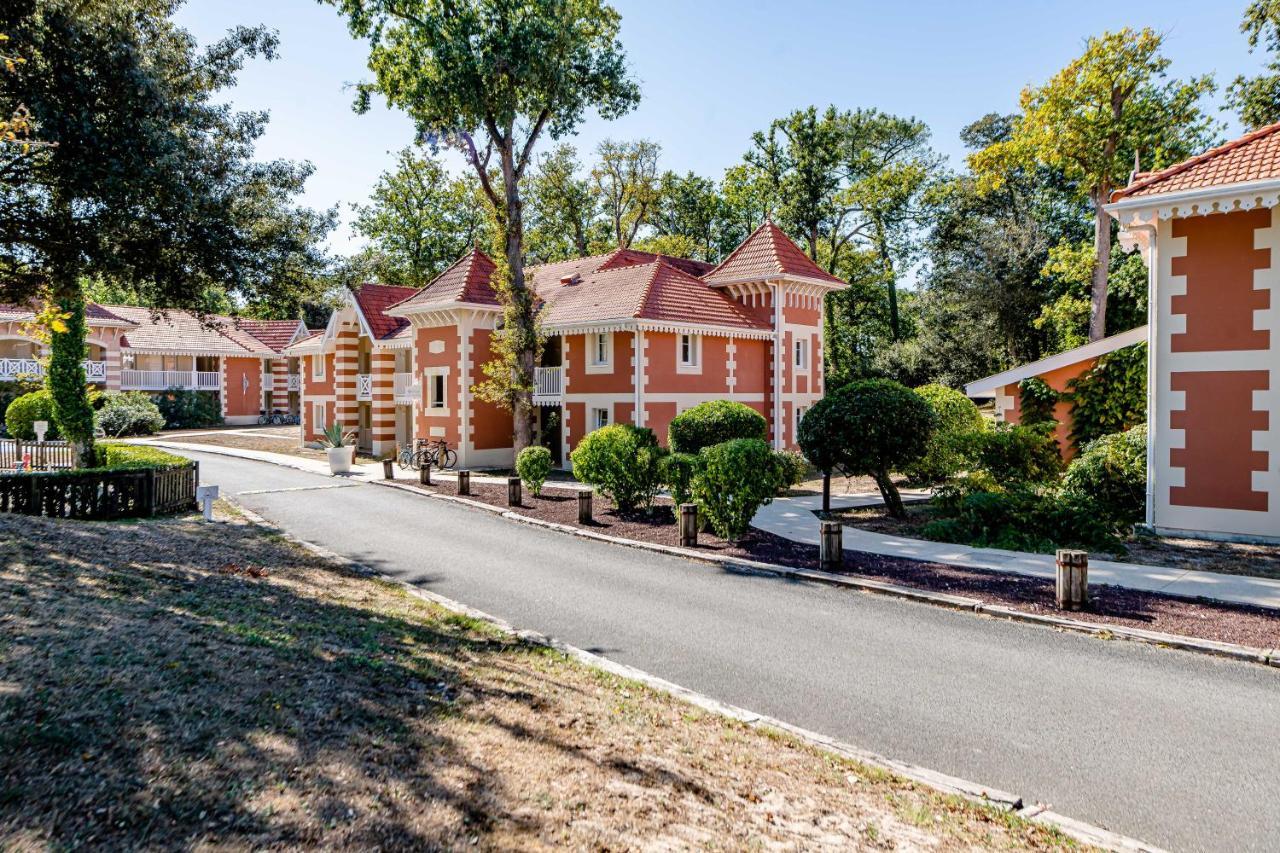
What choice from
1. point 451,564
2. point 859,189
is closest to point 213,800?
point 451,564

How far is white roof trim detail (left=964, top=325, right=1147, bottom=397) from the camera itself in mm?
18516

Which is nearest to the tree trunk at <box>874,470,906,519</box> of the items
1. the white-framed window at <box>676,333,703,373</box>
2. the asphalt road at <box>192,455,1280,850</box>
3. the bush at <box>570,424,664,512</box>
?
the bush at <box>570,424,664,512</box>

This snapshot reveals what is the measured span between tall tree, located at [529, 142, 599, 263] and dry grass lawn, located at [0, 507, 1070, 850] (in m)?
44.7

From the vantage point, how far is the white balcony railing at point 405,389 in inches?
1240

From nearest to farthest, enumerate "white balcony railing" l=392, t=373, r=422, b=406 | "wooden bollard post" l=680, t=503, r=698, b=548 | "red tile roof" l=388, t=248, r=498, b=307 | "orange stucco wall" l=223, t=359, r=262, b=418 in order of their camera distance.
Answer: "wooden bollard post" l=680, t=503, r=698, b=548 < "red tile roof" l=388, t=248, r=498, b=307 < "white balcony railing" l=392, t=373, r=422, b=406 < "orange stucco wall" l=223, t=359, r=262, b=418

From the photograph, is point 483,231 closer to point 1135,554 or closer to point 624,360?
point 624,360

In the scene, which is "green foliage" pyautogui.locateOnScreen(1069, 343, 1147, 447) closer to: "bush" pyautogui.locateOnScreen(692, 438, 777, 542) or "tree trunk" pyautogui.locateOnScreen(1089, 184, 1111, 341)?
"bush" pyautogui.locateOnScreen(692, 438, 777, 542)

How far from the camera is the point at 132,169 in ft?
38.7

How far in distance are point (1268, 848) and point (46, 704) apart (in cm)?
760

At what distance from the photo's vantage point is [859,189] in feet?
150

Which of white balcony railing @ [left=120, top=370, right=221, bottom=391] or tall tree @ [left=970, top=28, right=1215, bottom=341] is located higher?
tall tree @ [left=970, top=28, right=1215, bottom=341]

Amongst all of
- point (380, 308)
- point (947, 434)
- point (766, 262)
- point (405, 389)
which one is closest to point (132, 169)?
point (947, 434)

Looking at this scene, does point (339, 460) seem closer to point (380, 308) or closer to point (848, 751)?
point (380, 308)

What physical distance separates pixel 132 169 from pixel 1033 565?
15371 mm
